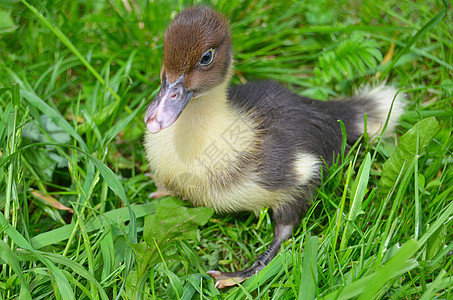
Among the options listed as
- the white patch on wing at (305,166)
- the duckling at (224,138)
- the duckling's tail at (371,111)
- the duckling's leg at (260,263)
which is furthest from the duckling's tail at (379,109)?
the duckling's leg at (260,263)

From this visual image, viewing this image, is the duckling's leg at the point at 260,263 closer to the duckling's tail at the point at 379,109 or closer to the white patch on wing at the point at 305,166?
the white patch on wing at the point at 305,166

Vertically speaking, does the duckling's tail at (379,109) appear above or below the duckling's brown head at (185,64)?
below

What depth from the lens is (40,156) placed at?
2.28 m

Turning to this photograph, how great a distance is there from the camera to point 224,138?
6.33ft

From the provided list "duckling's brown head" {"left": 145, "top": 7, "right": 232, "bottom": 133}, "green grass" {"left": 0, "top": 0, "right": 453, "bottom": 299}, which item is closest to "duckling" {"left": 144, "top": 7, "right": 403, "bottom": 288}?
"duckling's brown head" {"left": 145, "top": 7, "right": 232, "bottom": 133}

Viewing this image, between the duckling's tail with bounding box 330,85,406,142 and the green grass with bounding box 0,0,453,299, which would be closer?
the green grass with bounding box 0,0,453,299

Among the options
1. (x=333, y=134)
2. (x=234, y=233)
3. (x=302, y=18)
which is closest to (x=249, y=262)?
(x=234, y=233)

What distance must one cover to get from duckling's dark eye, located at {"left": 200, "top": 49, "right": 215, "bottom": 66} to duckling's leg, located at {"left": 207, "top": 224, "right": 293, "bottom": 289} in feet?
2.68

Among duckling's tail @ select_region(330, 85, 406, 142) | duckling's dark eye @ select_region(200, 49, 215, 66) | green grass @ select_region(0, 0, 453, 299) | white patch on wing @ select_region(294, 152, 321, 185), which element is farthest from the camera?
duckling's tail @ select_region(330, 85, 406, 142)

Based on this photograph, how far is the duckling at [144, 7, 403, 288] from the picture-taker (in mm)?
1775

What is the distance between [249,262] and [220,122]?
70cm

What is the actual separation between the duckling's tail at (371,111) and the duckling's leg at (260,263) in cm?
57

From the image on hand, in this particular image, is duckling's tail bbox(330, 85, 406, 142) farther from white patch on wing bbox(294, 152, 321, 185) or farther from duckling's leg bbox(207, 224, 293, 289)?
duckling's leg bbox(207, 224, 293, 289)

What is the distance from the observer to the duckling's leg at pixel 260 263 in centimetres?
200
